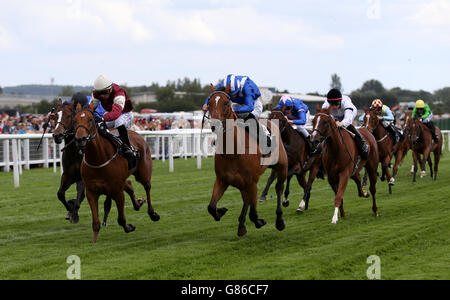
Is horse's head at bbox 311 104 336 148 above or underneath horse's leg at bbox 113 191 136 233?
above

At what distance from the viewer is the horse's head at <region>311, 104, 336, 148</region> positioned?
8.70 meters

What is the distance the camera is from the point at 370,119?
1365 cm

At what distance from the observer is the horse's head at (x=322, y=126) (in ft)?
28.5

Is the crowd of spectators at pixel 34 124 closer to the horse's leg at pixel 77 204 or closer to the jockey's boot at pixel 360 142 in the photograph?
the horse's leg at pixel 77 204

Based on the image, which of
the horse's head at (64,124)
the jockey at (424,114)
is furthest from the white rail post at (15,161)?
the jockey at (424,114)

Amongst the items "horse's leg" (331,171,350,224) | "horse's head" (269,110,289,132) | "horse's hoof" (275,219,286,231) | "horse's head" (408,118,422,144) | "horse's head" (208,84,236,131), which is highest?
"horse's head" (208,84,236,131)

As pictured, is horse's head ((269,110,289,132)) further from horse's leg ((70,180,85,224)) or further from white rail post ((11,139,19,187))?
white rail post ((11,139,19,187))

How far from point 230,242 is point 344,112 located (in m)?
2.99

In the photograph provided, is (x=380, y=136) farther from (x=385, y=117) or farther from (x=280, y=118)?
(x=280, y=118)

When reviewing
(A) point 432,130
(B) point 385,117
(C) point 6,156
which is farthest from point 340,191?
(C) point 6,156

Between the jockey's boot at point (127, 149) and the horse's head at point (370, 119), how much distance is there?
649 centimetres

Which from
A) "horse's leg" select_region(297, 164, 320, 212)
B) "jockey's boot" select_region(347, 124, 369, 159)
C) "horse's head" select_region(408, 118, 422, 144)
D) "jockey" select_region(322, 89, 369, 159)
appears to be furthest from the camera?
"horse's head" select_region(408, 118, 422, 144)

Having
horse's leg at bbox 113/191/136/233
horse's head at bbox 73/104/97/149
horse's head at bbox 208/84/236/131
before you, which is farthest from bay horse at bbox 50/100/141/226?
horse's head at bbox 208/84/236/131

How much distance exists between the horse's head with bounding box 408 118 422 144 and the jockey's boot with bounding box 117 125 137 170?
30.6 feet
